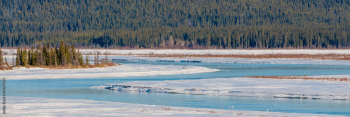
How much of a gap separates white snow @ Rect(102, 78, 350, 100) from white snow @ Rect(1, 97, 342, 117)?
5.84 m

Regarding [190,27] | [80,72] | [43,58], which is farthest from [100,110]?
[190,27]

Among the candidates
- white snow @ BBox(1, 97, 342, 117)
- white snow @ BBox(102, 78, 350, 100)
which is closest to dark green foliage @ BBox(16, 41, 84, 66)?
white snow @ BBox(102, 78, 350, 100)

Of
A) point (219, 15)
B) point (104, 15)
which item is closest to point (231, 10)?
point (219, 15)

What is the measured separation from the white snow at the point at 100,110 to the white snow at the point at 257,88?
5836mm

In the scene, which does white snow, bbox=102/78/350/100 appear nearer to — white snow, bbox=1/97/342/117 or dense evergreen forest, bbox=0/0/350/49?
white snow, bbox=1/97/342/117

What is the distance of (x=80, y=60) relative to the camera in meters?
43.4

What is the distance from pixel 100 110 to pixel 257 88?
10.1 metres

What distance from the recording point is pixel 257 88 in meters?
25.4

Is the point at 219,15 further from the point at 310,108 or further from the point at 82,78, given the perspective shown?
the point at 310,108

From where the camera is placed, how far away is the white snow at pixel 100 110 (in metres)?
16.6

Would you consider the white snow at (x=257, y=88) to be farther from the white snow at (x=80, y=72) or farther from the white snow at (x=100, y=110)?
the white snow at (x=80, y=72)

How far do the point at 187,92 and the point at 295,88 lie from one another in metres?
5.10

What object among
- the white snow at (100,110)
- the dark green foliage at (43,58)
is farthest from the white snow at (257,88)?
the dark green foliage at (43,58)

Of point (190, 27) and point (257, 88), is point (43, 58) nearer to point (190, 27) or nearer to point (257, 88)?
point (257, 88)
